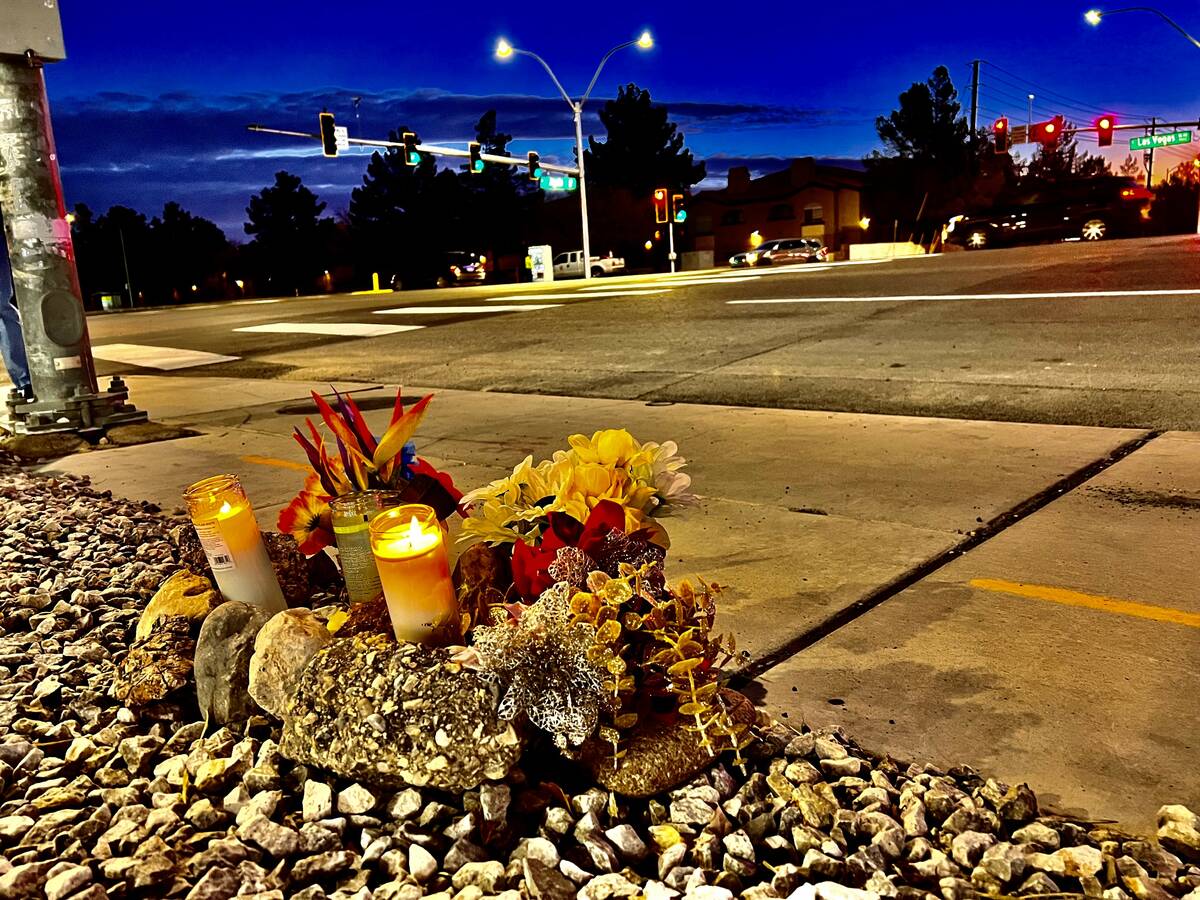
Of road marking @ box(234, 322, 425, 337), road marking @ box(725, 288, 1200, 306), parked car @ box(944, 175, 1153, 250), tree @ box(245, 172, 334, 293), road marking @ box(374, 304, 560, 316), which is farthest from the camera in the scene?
tree @ box(245, 172, 334, 293)

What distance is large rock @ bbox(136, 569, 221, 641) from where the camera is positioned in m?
2.85

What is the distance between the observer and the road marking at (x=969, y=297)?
11078 millimetres

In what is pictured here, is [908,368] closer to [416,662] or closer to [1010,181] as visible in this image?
[416,662]

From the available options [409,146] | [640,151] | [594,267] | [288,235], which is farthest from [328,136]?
[288,235]

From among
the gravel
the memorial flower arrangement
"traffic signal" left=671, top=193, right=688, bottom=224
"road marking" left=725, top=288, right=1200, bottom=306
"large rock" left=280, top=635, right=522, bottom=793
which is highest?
"traffic signal" left=671, top=193, right=688, bottom=224

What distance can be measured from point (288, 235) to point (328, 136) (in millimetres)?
56879

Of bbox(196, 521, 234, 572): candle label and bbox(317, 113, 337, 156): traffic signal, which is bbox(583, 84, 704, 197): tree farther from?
bbox(196, 521, 234, 572): candle label

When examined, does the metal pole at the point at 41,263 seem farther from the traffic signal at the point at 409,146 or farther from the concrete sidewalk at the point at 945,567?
the traffic signal at the point at 409,146

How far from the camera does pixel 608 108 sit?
2805 inches

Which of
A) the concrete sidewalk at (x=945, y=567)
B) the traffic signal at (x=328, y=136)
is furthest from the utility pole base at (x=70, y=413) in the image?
the traffic signal at (x=328, y=136)

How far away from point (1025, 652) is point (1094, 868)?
953 millimetres

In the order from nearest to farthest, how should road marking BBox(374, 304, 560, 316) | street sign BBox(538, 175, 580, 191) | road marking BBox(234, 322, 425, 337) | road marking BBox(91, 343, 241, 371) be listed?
road marking BBox(91, 343, 241, 371), road marking BBox(234, 322, 425, 337), road marking BBox(374, 304, 560, 316), street sign BBox(538, 175, 580, 191)

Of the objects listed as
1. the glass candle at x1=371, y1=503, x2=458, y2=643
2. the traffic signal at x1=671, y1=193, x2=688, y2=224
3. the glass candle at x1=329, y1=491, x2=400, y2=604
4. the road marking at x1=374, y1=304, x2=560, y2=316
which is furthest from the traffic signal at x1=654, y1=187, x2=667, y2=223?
the glass candle at x1=371, y1=503, x2=458, y2=643

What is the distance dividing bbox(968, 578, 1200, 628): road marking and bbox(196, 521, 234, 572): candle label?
2366mm
